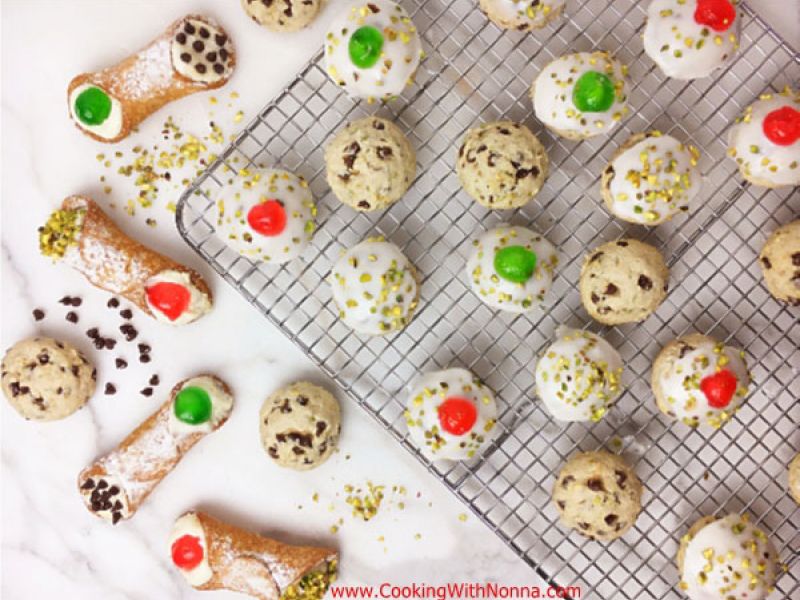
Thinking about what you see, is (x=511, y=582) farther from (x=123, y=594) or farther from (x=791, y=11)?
(x=791, y=11)

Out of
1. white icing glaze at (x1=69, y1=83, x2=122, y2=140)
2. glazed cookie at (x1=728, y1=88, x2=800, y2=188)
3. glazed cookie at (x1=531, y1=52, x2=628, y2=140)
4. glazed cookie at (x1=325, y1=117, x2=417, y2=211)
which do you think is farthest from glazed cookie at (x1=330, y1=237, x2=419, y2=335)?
glazed cookie at (x1=728, y1=88, x2=800, y2=188)

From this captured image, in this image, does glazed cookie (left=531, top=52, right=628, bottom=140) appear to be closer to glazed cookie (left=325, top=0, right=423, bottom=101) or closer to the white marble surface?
glazed cookie (left=325, top=0, right=423, bottom=101)

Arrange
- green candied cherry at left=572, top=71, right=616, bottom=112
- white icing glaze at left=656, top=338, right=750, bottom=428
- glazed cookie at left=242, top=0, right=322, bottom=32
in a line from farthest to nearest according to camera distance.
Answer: glazed cookie at left=242, top=0, right=322, bottom=32
white icing glaze at left=656, top=338, right=750, bottom=428
green candied cherry at left=572, top=71, right=616, bottom=112

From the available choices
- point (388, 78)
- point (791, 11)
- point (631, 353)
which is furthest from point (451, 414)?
point (791, 11)

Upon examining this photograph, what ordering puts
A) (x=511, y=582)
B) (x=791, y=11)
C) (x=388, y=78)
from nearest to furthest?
(x=388, y=78) < (x=791, y=11) < (x=511, y=582)

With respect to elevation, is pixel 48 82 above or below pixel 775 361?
below

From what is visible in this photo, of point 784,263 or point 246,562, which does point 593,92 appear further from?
point 246,562
